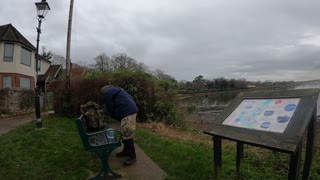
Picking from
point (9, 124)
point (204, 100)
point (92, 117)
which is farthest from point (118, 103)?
point (204, 100)

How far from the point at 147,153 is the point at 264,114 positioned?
3718 millimetres

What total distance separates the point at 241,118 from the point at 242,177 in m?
1.54

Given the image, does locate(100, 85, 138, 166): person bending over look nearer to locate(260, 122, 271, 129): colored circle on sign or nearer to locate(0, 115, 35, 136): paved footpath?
locate(260, 122, 271, 129): colored circle on sign

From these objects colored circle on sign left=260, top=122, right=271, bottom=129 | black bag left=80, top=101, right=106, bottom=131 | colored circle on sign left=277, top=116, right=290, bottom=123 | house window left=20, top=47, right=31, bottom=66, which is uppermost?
house window left=20, top=47, right=31, bottom=66

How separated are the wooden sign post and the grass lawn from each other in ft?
4.26

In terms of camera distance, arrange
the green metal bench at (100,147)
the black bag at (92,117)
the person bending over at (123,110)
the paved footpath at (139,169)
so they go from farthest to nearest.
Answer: the black bag at (92,117), the person bending over at (123,110), the paved footpath at (139,169), the green metal bench at (100,147)

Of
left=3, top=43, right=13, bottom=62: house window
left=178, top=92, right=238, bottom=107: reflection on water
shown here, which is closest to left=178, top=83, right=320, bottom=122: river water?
left=178, top=92, right=238, bottom=107: reflection on water

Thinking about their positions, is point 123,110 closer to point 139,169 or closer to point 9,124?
point 139,169

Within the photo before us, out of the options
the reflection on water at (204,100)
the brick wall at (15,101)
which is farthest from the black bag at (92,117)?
the brick wall at (15,101)

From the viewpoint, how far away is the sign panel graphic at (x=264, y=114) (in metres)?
4.04

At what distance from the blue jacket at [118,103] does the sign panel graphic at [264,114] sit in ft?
6.99

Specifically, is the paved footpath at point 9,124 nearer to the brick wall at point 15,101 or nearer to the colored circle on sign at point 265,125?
the brick wall at point 15,101

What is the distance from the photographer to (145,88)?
14586 mm

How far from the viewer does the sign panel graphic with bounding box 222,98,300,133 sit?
Answer: 4.04 metres
